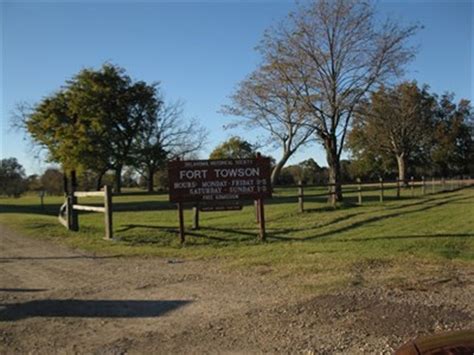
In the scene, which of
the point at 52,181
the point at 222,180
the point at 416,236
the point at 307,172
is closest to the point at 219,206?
the point at 222,180

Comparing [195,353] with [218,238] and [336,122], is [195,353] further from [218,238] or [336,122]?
[336,122]

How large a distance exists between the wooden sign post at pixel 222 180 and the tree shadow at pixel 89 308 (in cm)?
691

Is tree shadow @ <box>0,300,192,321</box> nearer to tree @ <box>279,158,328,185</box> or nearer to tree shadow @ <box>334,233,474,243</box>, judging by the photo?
tree shadow @ <box>334,233,474,243</box>

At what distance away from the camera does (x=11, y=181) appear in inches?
2645

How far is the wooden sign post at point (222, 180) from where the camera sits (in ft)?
46.7

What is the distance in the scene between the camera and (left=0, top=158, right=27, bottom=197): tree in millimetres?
65625

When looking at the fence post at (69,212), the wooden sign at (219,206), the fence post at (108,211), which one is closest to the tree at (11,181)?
the fence post at (69,212)

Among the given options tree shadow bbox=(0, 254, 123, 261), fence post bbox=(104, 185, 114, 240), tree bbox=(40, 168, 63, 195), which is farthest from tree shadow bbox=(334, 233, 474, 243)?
tree bbox=(40, 168, 63, 195)

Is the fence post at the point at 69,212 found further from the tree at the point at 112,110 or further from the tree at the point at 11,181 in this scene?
the tree at the point at 11,181

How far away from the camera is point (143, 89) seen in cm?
5312

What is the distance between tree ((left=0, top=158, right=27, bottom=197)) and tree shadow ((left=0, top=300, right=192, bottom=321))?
61.5 meters

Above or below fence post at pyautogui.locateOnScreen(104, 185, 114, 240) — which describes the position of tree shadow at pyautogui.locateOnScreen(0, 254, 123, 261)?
below

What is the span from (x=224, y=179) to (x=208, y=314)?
311 inches

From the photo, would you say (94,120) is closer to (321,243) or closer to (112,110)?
(112,110)
